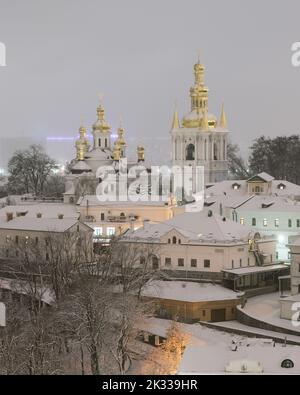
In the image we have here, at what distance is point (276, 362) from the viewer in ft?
45.8

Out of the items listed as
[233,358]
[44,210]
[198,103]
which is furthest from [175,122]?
[233,358]

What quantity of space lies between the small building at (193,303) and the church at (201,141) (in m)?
18.4

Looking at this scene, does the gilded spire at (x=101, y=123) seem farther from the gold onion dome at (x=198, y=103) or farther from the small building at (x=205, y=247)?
the small building at (x=205, y=247)

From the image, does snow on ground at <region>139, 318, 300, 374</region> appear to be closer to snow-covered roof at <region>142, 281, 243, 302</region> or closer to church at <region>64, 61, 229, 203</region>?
snow-covered roof at <region>142, 281, 243, 302</region>

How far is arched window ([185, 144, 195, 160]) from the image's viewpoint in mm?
43250

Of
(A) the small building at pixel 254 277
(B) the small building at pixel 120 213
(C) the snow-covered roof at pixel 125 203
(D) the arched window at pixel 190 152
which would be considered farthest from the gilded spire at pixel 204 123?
(A) the small building at pixel 254 277

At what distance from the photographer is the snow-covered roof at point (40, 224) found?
3008 centimetres

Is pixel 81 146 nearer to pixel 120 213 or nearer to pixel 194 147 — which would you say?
Result: pixel 194 147

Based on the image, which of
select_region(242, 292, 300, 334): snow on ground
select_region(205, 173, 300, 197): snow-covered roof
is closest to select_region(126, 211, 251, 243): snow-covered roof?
select_region(242, 292, 300, 334): snow on ground

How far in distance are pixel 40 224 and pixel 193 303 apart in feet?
31.5

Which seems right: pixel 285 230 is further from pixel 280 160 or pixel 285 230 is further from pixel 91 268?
pixel 280 160

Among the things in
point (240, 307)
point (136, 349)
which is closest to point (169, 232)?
point (240, 307)

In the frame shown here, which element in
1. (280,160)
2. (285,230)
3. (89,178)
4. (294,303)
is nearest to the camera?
(294,303)

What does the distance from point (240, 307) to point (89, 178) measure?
1749cm
